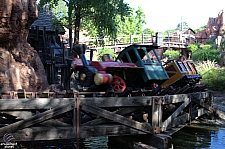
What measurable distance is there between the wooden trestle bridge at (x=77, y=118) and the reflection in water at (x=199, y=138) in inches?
53.4

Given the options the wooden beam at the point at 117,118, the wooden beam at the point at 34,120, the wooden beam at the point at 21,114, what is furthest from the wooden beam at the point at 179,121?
the wooden beam at the point at 21,114

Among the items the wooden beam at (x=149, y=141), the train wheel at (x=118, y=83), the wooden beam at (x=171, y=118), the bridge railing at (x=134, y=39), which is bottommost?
the wooden beam at (x=149, y=141)

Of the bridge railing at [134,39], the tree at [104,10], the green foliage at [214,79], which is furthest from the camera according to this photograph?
the bridge railing at [134,39]

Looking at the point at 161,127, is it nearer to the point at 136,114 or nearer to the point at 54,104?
the point at 136,114

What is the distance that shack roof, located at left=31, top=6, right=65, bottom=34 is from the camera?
18578 millimetres

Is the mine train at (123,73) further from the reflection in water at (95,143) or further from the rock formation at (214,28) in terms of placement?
the rock formation at (214,28)

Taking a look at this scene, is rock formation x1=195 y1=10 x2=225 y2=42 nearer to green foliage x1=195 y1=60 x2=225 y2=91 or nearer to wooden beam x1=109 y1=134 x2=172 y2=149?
green foliage x1=195 y1=60 x2=225 y2=91

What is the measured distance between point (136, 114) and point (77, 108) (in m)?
1.91

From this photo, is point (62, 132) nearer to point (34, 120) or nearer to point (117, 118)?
point (34, 120)

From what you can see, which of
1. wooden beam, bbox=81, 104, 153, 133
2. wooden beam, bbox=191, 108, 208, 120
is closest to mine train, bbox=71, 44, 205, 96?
wooden beam, bbox=191, 108, 208, 120

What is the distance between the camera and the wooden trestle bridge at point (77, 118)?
5.14 meters

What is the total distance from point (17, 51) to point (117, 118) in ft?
17.0

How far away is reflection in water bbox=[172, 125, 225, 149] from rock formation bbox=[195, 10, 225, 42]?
35.6m

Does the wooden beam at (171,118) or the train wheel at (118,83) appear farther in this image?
the train wheel at (118,83)
